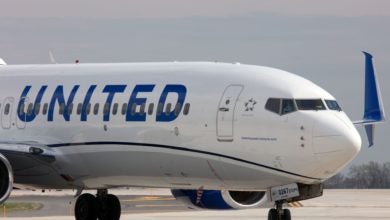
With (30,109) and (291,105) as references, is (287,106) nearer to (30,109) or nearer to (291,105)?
(291,105)

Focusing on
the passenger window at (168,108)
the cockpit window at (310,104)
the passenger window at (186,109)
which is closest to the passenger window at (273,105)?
the cockpit window at (310,104)

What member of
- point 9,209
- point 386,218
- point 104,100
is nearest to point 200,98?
point 104,100

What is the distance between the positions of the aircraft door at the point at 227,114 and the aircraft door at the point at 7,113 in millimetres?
7184

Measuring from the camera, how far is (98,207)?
129 feet

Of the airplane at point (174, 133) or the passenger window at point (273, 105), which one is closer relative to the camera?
the airplane at point (174, 133)

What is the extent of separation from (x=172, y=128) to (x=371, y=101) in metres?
12.7

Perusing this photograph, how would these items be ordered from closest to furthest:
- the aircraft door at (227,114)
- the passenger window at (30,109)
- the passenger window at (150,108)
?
the aircraft door at (227,114)
the passenger window at (150,108)
the passenger window at (30,109)

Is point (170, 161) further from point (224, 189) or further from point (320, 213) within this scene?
point (320, 213)

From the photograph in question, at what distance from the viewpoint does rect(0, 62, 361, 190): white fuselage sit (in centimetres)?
3195

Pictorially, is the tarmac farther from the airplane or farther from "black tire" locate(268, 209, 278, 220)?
"black tire" locate(268, 209, 278, 220)

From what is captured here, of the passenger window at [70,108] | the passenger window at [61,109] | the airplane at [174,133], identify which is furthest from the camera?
the passenger window at [61,109]

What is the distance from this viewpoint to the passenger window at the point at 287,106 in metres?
32.2

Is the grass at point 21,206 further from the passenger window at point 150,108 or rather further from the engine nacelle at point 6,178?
the passenger window at point 150,108

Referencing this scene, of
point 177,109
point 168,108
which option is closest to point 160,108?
point 168,108
